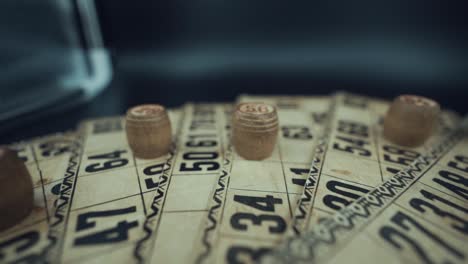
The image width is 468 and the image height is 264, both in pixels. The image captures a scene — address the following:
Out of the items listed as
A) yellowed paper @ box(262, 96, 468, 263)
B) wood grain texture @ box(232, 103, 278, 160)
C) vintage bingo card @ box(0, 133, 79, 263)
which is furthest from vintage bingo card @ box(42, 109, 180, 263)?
yellowed paper @ box(262, 96, 468, 263)

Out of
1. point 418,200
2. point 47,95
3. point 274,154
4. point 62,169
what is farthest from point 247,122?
point 47,95

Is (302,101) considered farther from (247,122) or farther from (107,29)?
(107,29)

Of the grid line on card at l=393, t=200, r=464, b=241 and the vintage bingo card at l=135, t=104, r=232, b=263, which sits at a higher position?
the vintage bingo card at l=135, t=104, r=232, b=263

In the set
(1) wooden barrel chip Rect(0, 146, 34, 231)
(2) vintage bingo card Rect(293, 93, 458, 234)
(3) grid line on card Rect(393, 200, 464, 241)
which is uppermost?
(1) wooden barrel chip Rect(0, 146, 34, 231)

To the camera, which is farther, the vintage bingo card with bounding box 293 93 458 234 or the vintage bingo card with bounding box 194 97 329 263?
the vintage bingo card with bounding box 293 93 458 234

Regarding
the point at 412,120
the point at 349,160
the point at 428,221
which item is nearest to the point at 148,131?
the point at 349,160

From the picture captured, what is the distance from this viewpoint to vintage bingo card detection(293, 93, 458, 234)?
0.97m

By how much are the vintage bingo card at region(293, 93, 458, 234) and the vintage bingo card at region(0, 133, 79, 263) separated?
0.74m

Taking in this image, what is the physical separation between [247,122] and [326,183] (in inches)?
14.4

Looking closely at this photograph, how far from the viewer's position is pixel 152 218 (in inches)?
36.0

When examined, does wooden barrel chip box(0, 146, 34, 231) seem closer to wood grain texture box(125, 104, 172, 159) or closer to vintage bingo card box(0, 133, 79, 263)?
vintage bingo card box(0, 133, 79, 263)

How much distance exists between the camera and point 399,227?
0.87 m

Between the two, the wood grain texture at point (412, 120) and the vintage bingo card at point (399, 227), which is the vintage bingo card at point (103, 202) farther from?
the wood grain texture at point (412, 120)

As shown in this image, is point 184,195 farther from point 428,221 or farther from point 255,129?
point 428,221
